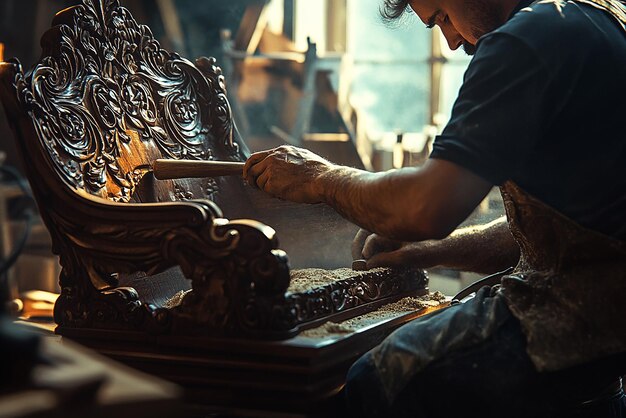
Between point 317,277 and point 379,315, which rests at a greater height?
point 317,277

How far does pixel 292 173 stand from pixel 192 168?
0.36 metres

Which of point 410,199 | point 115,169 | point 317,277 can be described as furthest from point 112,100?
point 410,199

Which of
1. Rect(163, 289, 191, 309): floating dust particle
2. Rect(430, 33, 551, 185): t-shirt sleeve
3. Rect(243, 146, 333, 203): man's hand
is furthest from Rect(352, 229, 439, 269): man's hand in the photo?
Rect(430, 33, 551, 185): t-shirt sleeve

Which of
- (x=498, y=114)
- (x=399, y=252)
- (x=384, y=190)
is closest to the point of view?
(x=498, y=114)

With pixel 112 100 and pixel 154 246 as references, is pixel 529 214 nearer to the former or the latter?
pixel 154 246

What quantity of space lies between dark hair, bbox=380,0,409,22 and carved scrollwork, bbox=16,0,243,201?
0.62m

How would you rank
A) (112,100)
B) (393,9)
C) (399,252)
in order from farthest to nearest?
(393,9) < (399,252) < (112,100)

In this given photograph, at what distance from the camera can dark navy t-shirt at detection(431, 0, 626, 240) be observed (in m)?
1.90

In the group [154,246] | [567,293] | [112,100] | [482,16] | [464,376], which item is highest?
[482,16]

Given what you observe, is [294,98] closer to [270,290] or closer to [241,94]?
[241,94]

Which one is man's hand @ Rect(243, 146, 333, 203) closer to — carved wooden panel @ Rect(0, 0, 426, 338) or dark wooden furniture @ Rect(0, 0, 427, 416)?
dark wooden furniture @ Rect(0, 0, 427, 416)

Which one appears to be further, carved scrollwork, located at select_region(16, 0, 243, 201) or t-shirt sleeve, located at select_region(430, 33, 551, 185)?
carved scrollwork, located at select_region(16, 0, 243, 201)

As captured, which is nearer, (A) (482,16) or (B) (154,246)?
(B) (154,246)

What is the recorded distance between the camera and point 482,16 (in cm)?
234
